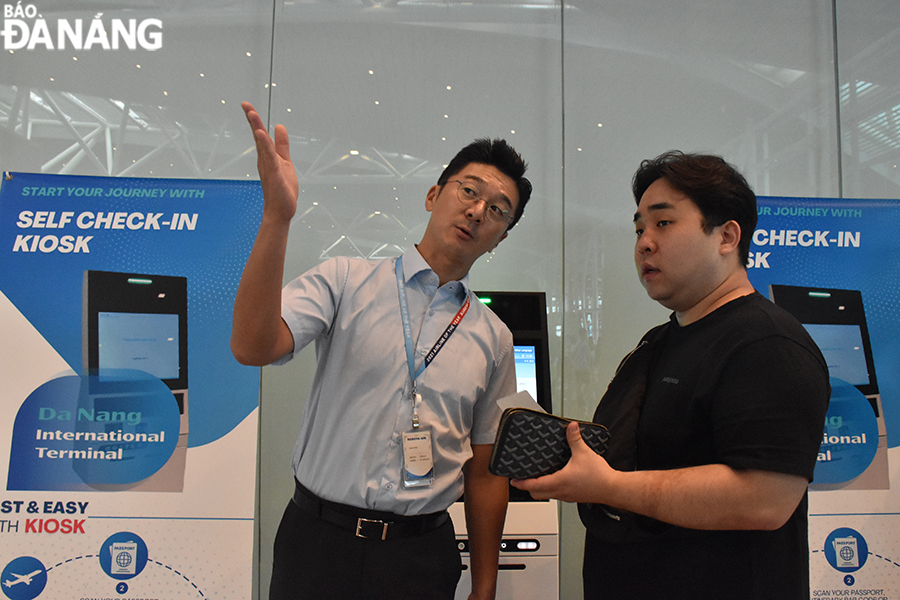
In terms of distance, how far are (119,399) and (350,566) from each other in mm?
1560

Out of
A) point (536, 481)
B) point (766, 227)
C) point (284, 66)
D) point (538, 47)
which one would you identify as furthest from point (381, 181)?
point (536, 481)

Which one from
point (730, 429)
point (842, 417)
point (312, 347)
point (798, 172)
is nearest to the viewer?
point (730, 429)

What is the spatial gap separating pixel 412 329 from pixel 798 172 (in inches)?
115

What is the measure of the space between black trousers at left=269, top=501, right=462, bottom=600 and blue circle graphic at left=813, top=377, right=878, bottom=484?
6.61ft

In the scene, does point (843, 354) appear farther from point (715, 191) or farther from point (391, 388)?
point (391, 388)

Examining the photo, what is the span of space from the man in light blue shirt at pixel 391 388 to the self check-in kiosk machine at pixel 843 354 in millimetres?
1721

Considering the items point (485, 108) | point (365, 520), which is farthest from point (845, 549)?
point (485, 108)

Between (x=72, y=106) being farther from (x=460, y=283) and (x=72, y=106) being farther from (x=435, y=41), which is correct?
(x=460, y=283)

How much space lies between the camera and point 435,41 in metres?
3.27

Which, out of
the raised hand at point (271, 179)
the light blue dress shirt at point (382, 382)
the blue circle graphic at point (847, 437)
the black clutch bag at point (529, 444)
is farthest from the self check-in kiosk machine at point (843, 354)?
the raised hand at point (271, 179)

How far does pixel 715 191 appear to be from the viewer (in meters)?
1.28

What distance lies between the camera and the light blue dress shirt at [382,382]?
4.73 feet

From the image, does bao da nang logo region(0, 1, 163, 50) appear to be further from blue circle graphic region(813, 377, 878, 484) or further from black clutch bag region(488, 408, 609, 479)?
blue circle graphic region(813, 377, 878, 484)

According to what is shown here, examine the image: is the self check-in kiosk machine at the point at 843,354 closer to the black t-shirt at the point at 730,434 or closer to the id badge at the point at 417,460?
the black t-shirt at the point at 730,434
